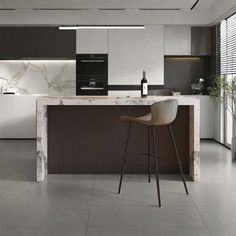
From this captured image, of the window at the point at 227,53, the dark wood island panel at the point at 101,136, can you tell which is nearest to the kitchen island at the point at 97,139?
the dark wood island panel at the point at 101,136

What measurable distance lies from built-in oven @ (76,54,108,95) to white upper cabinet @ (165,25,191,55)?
127 cm

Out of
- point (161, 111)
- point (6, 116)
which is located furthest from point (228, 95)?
point (6, 116)

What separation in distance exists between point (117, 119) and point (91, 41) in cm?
396

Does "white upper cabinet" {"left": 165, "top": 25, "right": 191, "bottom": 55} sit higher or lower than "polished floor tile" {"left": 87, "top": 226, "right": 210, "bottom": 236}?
higher

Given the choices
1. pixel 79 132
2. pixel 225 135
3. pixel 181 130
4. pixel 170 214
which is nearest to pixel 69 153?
pixel 79 132

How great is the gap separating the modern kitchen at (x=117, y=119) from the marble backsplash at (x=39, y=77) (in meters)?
0.02

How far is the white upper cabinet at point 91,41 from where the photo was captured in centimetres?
953

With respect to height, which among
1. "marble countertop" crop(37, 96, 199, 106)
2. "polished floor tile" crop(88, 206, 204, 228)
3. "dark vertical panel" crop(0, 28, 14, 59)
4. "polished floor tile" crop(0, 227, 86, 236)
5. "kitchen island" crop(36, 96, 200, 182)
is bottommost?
"polished floor tile" crop(0, 227, 86, 236)

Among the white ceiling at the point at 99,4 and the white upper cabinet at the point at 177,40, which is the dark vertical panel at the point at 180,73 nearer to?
the white upper cabinet at the point at 177,40

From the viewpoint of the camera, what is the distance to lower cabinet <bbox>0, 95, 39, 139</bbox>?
951cm

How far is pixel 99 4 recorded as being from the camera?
9047 millimetres

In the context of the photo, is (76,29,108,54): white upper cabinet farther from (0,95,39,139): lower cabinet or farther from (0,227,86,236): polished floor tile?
(0,227,86,236): polished floor tile

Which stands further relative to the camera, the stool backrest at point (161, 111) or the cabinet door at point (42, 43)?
the cabinet door at point (42, 43)

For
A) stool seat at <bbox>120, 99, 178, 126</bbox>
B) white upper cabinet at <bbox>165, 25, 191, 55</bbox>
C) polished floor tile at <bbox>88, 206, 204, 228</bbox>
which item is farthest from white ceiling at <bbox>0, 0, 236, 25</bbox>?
polished floor tile at <bbox>88, 206, 204, 228</bbox>
